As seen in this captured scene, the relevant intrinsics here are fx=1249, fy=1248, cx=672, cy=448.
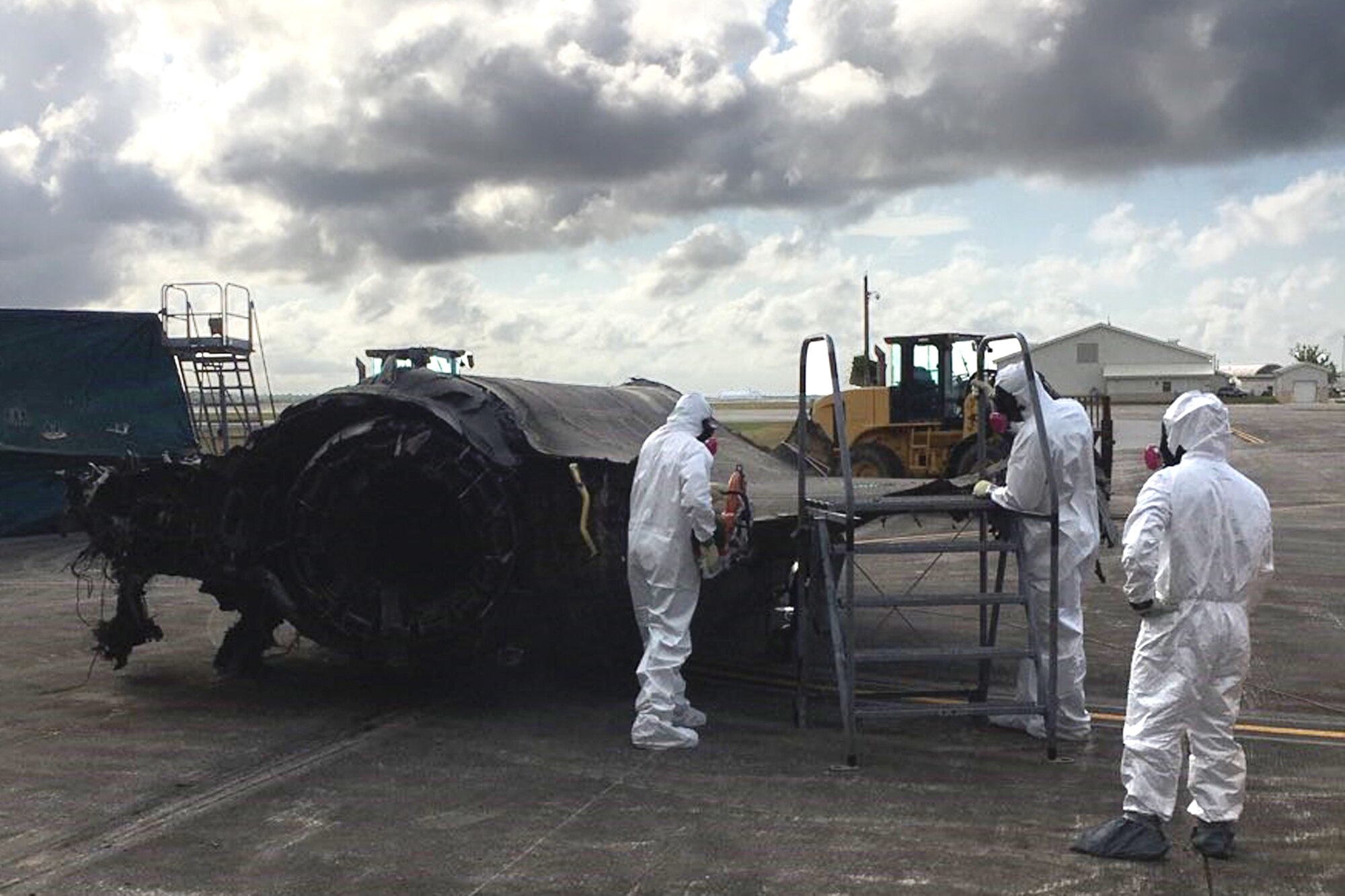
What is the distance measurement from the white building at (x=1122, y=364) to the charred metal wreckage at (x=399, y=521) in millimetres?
81750

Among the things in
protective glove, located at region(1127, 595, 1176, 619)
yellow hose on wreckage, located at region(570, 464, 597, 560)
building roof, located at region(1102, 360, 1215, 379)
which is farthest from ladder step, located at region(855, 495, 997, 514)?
building roof, located at region(1102, 360, 1215, 379)

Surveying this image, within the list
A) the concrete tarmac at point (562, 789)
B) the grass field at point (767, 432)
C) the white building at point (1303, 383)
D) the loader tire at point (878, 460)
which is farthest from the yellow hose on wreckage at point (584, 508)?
the white building at point (1303, 383)

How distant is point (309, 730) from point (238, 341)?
44.9 ft

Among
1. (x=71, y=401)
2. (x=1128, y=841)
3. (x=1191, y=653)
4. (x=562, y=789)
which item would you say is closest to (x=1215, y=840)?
(x=1128, y=841)

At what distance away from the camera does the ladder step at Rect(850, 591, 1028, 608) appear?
20.9 ft

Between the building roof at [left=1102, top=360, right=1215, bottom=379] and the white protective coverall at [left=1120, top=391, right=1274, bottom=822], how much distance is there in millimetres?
82893

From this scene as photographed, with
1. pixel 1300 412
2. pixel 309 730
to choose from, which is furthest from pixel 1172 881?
pixel 1300 412

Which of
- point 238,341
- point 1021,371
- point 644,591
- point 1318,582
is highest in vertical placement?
point 238,341

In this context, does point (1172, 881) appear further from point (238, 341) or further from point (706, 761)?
point (238, 341)

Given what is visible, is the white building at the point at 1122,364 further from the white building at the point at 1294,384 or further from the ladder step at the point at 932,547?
the ladder step at the point at 932,547

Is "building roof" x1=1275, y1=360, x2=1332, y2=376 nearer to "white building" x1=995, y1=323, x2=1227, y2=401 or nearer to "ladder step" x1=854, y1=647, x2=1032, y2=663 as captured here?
"white building" x1=995, y1=323, x2=1227, y2=401

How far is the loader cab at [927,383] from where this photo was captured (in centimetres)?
2058

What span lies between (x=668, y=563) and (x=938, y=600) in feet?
4.88

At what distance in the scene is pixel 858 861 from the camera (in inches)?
197
